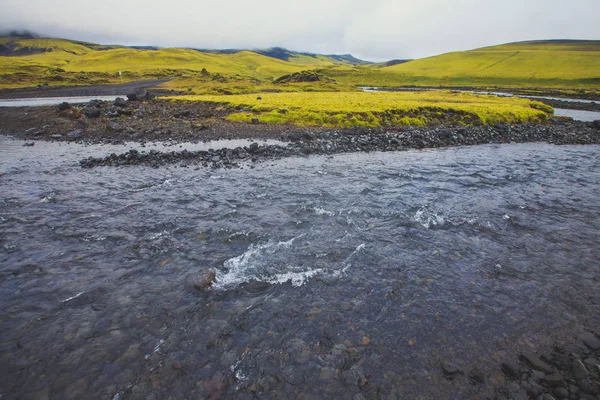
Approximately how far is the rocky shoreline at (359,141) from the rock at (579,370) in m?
20.8

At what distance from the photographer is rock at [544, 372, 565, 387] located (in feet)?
19.9

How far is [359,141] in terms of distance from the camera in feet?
97.9

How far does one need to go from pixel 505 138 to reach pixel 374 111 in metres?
17.1

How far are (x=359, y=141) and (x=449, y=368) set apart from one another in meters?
25.5

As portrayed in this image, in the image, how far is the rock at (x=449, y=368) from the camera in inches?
257

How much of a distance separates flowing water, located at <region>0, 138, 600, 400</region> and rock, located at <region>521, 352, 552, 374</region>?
211 millimetres

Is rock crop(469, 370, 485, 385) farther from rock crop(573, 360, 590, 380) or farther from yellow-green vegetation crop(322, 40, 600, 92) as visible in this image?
yellow-green vegetation crop(322, 40, 600, 92)

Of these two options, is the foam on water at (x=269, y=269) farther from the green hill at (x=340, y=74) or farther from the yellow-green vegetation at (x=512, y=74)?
the yellow-green vegetation at (x=512, y=74)

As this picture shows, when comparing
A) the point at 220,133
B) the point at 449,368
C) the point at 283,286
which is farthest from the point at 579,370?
the point at 220,133

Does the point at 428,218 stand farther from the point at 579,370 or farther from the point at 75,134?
the point at 75,134

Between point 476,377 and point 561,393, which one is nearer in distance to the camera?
point 561,393

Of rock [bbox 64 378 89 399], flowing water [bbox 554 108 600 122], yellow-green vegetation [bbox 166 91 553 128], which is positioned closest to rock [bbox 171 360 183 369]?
rock [bbox 64 378 89 399]

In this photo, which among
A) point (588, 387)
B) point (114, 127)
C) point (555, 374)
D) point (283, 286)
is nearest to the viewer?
point (588, 387)

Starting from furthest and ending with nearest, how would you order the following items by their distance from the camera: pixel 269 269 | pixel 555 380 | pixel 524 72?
pixel 524 72
pixel 269 269
pixel 555 380
